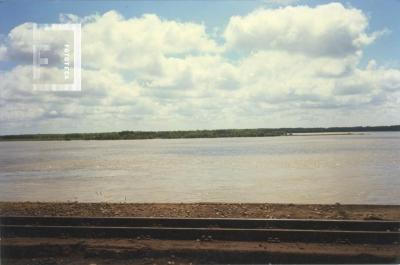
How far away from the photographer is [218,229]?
33.2 ft

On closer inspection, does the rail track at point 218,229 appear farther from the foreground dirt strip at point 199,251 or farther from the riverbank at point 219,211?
the riverbank at point 219,211

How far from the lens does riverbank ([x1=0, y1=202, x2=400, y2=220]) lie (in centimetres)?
1243

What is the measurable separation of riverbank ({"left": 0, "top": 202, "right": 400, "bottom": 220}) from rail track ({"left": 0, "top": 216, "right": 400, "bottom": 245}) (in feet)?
5.13

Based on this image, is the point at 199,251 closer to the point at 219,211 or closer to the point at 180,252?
the point at 180,252

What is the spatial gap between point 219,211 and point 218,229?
10.3 ft

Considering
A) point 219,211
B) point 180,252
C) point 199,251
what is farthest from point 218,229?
point 219,211

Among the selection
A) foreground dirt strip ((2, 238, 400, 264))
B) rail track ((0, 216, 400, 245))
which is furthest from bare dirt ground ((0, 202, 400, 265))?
rail track ((0, 216, 400, 245))

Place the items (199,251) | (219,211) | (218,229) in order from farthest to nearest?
(219,211) → (218,229) → (199,251)

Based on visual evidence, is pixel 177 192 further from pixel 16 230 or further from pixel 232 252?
pixel 232 252

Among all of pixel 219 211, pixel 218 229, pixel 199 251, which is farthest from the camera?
pixel 219 211

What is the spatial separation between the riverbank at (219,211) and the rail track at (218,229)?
156 centimetres

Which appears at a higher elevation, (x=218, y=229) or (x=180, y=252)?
(x=218, y=229)

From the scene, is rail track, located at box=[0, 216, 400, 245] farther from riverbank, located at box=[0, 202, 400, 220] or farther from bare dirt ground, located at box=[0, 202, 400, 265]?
riverbank, located at box=[0, 202, 400, 220]

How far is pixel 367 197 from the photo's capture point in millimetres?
18594
